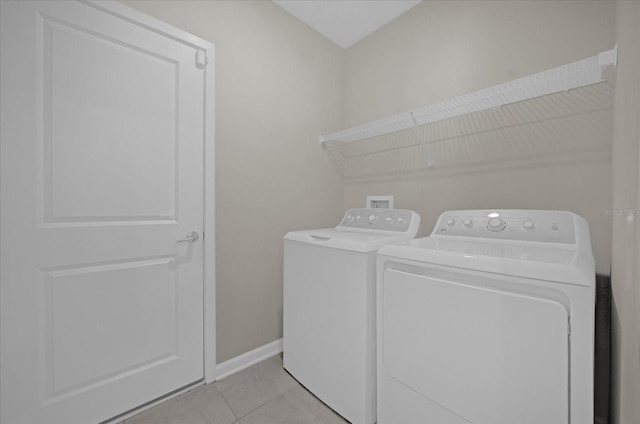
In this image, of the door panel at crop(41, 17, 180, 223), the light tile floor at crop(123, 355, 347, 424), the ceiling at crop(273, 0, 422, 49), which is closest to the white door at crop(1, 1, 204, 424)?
the door panel at crop(41, 17, 180, 223)

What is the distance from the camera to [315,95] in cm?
225

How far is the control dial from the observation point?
4.28ft

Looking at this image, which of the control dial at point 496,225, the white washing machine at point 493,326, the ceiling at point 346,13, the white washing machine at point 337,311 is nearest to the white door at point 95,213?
the white washing machine at point 337,311

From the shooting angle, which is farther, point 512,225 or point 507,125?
point 507,125

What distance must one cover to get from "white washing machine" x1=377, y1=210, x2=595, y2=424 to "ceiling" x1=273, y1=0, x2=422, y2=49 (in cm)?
169

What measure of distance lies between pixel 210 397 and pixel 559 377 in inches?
63.9

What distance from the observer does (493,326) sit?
89cm

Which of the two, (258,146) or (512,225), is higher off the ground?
(258,146)

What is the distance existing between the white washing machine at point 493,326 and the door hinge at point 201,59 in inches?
58.6

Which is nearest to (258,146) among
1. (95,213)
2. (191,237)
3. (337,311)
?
(191,237)

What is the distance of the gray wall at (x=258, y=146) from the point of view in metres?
1.70

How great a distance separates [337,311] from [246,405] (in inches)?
29.4

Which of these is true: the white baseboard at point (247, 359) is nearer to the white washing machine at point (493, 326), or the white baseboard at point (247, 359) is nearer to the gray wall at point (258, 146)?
the gray wall at point (258, 146)

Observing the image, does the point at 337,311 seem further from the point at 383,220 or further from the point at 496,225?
the point at 496,225
